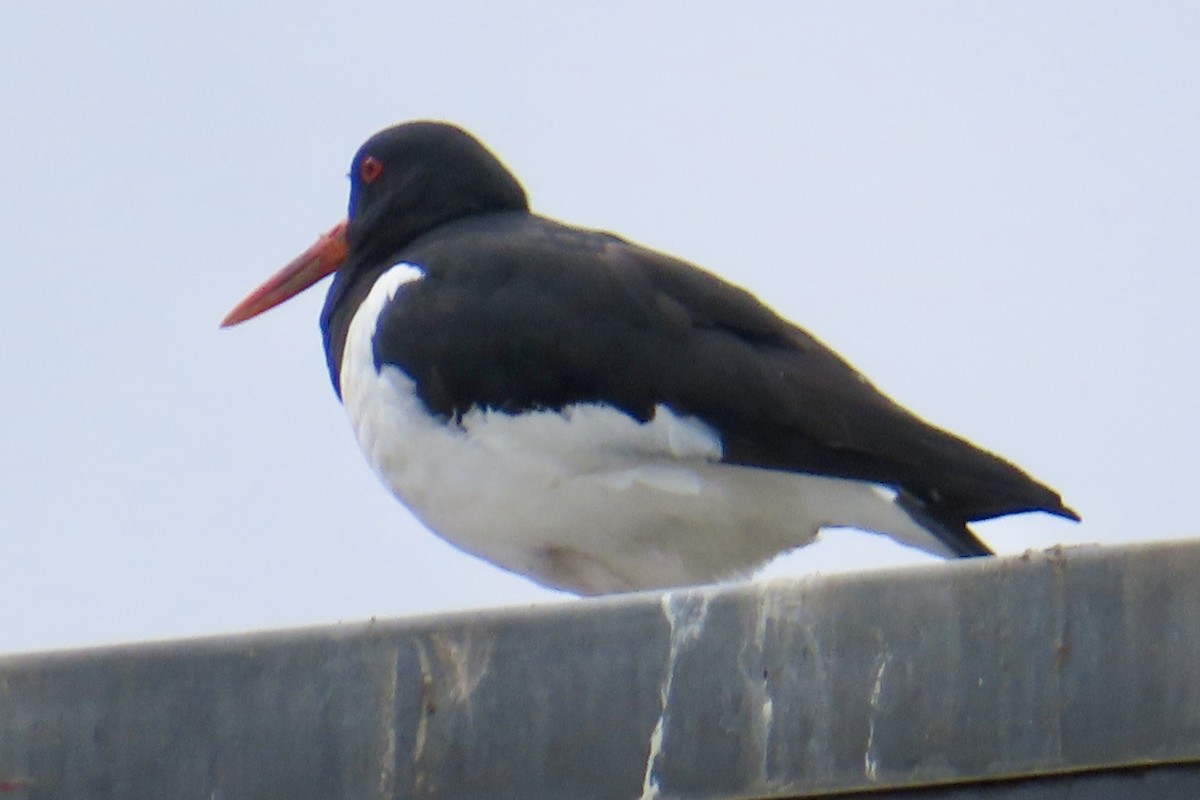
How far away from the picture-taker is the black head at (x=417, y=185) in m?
7.41

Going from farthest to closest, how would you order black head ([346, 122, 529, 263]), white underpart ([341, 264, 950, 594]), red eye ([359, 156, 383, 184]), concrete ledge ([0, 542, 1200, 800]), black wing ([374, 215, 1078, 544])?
1. red eye ([359, 156, 383, 184])
2. black head ([346, 122, 529, 263])
3. white underpart ([341, 264, 950, 594])
4. black wing ([374, 215, 1078, 544])
5. concrete ledge ([0, 542, 1200, 800])

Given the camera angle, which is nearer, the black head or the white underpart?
the white underpart

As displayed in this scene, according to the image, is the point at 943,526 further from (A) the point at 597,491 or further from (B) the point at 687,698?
(B) the point at 687,698

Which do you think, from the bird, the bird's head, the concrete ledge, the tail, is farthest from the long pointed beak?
the concrete ledge

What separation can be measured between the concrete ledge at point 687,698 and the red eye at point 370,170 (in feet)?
12.6

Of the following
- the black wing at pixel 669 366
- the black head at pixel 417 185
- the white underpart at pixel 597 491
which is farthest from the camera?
the black head at pixel 417 185

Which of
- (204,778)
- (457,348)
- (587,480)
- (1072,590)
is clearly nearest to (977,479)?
(587,480)

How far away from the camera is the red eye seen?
7594mm

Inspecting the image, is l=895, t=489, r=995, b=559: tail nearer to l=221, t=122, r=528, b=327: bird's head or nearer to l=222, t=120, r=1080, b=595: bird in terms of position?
l=222, t=120, r=1080, b=595: bird

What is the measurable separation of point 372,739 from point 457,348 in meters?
2.32

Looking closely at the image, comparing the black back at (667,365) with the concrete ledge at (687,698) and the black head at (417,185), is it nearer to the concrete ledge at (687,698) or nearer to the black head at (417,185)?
the black head at (417,185)

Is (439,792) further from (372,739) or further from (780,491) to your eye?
(780,491)

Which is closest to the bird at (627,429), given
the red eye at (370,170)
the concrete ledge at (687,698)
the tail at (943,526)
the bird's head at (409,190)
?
the tail at (943,526)

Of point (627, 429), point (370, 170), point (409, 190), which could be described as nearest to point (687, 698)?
point (627, 429)
